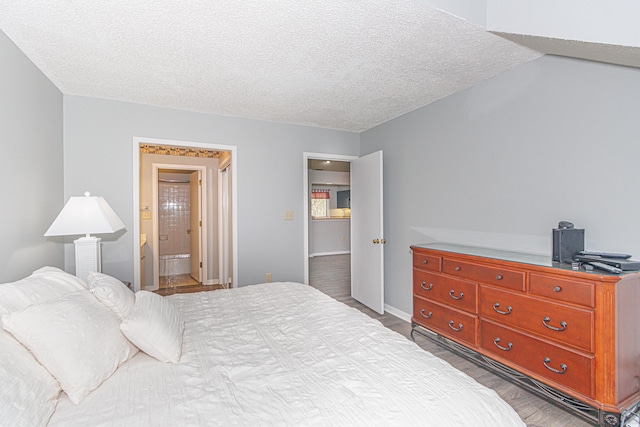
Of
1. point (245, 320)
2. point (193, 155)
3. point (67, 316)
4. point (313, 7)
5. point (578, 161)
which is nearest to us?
point (67, 316)

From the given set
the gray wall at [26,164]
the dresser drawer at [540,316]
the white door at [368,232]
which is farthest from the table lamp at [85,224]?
the dresser drawer at [540,316]

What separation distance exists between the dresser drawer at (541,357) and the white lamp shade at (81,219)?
3010 mm

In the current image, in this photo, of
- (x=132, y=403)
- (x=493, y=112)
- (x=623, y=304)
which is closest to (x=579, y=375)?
(x=623, y=304)

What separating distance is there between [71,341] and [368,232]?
3.30 meters

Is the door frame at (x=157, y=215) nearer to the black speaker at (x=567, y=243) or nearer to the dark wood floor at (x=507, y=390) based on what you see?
the dark wood floor at (x=507, y=390)

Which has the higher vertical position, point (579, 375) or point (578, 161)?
point (578, 161)

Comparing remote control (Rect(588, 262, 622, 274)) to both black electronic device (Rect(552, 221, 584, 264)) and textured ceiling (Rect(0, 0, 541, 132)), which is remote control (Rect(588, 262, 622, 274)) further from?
textured ceiling (Rect(0, 0, 541, 132))

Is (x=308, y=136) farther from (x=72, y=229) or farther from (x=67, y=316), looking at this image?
(x=67, y=316)

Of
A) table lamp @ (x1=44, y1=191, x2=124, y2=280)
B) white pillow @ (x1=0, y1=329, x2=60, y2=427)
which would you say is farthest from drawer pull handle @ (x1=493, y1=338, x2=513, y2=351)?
table lamp @ (x1=44, y1=191, x2=124, y2=280)

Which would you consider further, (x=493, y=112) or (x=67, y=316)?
(x=493, y=112)

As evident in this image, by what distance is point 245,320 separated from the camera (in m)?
1.85

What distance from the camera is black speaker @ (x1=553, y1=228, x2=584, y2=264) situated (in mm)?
1986

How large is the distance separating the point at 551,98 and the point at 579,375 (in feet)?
6.12

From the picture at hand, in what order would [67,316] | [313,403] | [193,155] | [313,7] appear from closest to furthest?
[313,403] → [67,316] → [313,7] → [193,155]
